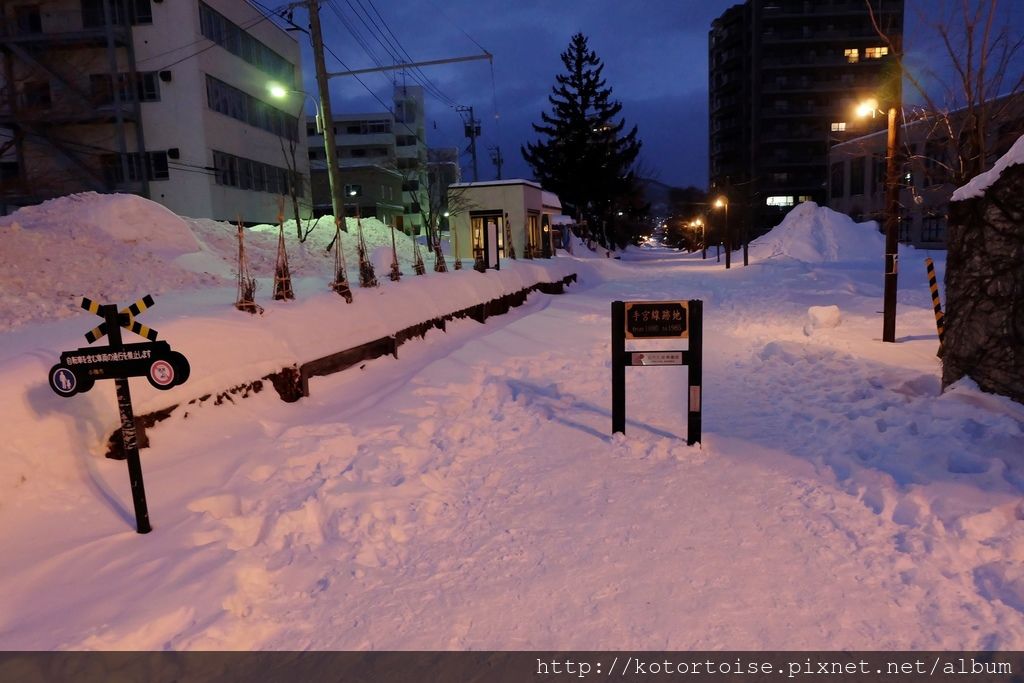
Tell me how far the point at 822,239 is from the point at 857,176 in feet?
50.8

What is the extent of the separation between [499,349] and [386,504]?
252 inches

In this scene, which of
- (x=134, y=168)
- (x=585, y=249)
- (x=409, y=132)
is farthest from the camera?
(x=409, y=132)

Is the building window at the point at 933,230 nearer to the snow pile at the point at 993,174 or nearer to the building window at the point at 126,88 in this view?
the snow pile at the point at 993,174

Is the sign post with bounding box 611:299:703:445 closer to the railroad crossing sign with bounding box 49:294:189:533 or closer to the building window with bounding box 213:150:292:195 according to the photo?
the railroad crossing sign with bounding box 49:294:189:533

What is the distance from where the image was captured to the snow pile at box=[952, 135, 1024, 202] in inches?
255

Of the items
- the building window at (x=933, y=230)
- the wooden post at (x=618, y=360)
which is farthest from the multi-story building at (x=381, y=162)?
the wooden post at (x=618, y=360)

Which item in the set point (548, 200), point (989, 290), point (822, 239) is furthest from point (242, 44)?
point (822, 239)

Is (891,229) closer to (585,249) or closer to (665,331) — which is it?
(665,331)

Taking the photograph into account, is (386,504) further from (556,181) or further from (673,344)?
(556,181)

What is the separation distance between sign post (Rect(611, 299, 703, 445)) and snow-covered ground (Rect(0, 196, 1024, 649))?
0.55 m

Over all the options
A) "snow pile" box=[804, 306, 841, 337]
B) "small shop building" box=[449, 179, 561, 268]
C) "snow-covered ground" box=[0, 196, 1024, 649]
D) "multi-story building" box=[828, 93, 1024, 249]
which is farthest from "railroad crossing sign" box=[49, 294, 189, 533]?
"multi-story building" box=[828, 93, 1024, 249]

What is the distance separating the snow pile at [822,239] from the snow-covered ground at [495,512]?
115ft

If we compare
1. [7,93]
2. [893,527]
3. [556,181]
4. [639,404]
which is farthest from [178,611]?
[556,181]

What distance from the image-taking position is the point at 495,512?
493 centimetres
